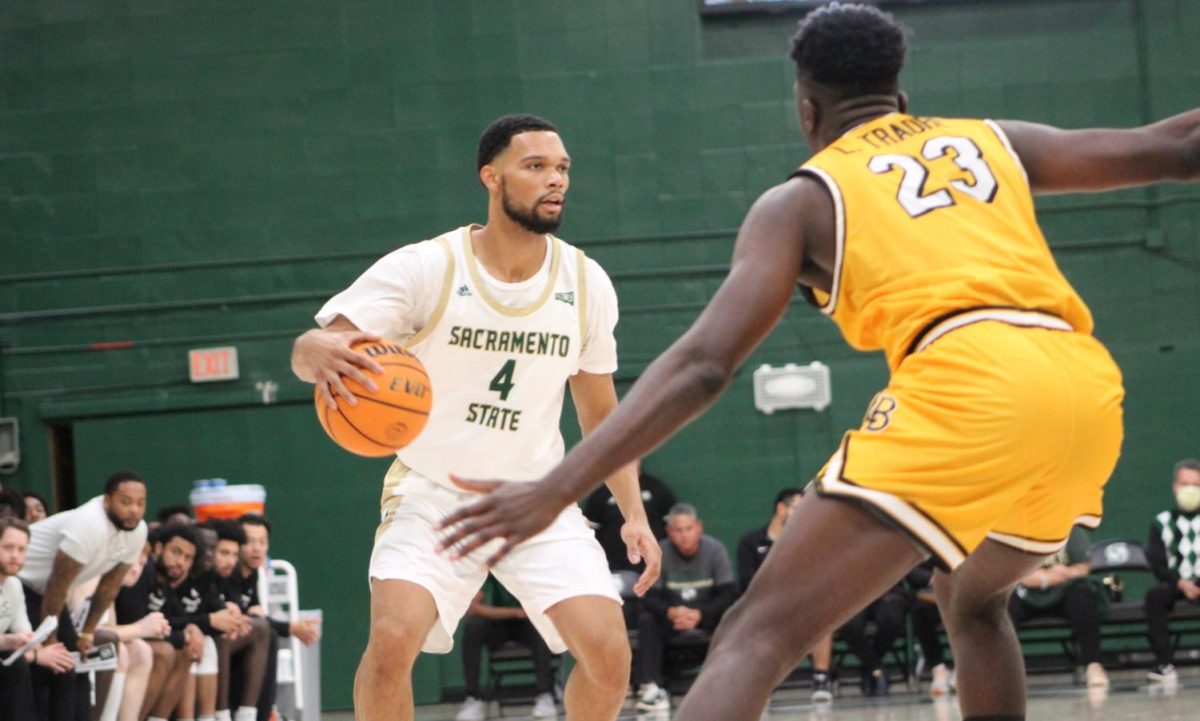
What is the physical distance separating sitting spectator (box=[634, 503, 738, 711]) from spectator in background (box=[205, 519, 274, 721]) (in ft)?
9.01

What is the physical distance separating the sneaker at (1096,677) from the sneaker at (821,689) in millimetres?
1809

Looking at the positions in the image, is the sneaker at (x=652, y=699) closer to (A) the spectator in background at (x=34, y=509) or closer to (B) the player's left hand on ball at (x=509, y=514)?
(A) the spectator in background at (x=34, y=509)

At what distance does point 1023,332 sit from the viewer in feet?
10.6

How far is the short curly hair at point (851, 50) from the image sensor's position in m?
3.50

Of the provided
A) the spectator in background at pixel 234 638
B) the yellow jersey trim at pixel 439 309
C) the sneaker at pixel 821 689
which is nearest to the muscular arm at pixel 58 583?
the spectator in background at pixel 234 638

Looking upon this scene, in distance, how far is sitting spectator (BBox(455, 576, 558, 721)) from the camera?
11.8 meters

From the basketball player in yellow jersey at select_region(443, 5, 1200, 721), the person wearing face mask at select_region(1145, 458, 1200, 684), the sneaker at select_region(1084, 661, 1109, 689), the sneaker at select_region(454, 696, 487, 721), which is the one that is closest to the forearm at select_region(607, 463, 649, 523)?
the basketball player in yellow jersey at select_region(443, 5, 1200, 721)

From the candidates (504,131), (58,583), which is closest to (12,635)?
(58,583)

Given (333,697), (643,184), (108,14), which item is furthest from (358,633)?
(108,14)

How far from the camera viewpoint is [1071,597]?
11.7 m

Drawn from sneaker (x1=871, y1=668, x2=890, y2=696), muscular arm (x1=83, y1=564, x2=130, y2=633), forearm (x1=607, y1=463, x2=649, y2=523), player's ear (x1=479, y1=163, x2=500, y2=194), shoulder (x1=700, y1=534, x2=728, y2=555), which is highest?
player's ear (x1=479, y1=163, x2=500, y2=194)

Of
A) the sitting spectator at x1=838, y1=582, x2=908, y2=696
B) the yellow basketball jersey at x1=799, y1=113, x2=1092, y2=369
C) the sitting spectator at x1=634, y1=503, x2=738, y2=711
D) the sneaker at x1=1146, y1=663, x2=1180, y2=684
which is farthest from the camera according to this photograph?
the sitting spectator at x1=838, y1=582, x2=908, y2=696

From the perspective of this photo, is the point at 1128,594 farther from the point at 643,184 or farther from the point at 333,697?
the point at 333,697

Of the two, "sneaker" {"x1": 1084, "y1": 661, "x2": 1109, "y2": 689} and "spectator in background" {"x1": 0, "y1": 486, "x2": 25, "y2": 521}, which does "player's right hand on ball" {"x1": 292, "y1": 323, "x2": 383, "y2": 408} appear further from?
"sneaker" {"x1": 1084, "y1": 661, "x2": 1109, "y2": 689}
